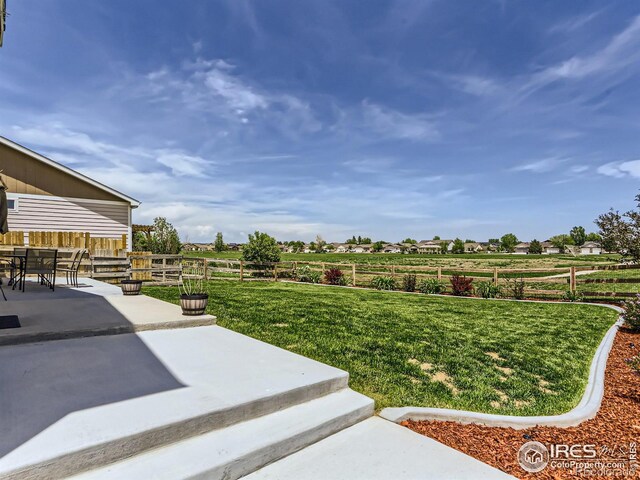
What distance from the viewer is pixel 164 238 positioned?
2075 cm

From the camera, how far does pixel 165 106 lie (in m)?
12.5

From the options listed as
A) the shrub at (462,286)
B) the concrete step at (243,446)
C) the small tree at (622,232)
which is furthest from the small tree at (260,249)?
the concrete step at (243,446)

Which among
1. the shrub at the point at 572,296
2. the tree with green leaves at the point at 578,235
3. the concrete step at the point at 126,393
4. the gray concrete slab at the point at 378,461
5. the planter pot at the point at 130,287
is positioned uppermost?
the tree with green leaves at the point at 578,235

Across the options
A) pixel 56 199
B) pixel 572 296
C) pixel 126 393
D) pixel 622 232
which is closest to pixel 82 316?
pixel 126 393

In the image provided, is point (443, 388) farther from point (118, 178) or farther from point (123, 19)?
point (118, 178)

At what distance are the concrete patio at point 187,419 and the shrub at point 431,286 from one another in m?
11.1

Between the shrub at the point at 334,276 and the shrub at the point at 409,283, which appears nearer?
the shrub at the point at 409,283

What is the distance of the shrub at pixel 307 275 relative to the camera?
17359mm

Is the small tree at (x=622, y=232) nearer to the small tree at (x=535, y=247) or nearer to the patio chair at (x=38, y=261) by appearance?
the patio chair at (x=38, y=261)

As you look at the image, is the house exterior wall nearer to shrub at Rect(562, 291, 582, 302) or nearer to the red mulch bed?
the red mulch bed

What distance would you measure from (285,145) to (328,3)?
9.69 metres

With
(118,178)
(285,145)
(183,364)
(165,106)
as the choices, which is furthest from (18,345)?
(285,145)

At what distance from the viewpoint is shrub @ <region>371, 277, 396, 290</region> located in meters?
15.0

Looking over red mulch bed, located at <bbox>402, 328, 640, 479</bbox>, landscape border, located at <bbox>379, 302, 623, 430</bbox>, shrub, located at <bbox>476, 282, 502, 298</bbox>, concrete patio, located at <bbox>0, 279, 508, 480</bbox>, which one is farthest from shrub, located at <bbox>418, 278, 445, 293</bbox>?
concrete patio, located at <bbox>0, 279, 508, 480</bbox>
